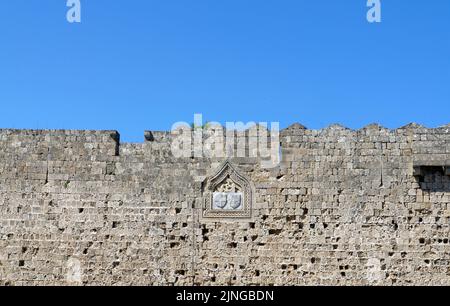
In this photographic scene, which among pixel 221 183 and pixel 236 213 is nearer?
pixel 236 213

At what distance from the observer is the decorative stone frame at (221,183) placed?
13.8 meters

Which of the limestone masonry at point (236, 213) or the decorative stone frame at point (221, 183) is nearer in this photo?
the limestone masonry at point (236, 213)

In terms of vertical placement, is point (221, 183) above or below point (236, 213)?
above

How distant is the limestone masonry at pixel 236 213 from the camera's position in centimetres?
1359

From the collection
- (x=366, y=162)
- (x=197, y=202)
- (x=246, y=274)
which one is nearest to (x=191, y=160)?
(x=197, y=202)

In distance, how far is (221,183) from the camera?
13.9 metres

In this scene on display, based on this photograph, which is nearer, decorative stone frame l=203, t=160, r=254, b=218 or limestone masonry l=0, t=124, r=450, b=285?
limestone masonry l=0, t=124, r=450, b=285

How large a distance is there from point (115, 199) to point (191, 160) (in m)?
1.59

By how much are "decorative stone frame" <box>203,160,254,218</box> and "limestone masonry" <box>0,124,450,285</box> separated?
0.7 inches

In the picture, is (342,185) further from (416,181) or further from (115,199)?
(115,199)

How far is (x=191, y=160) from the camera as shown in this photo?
46.1 ft

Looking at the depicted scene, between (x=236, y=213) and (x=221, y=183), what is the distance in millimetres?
633

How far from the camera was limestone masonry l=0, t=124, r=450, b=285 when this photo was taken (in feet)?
44.6

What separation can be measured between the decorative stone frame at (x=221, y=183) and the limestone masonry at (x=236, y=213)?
2 cm
